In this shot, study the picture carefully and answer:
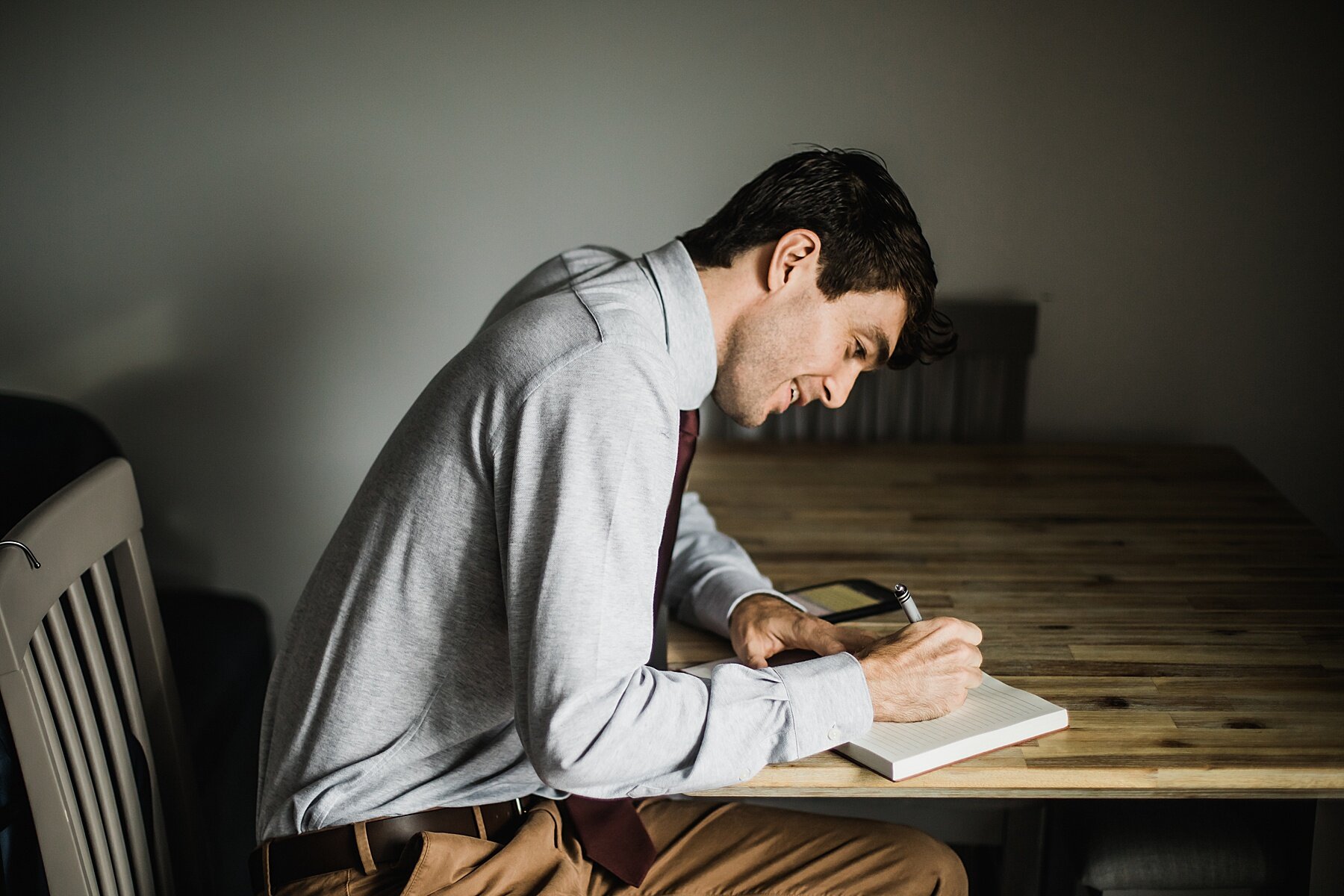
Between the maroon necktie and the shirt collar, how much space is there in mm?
84

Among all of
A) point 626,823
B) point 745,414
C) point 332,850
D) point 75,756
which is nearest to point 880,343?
point 745,414

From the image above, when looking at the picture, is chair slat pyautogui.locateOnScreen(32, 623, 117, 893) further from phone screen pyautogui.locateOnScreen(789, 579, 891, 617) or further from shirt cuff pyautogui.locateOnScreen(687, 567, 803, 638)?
phone screen pyautogui.locateOnScreen(789, 579, 891, 617)

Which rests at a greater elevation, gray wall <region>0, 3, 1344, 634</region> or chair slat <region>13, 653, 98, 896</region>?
gray wall <region>0, 3, 1344, 634</region>

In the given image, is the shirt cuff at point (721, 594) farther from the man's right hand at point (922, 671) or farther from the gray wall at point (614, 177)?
the gray wall at point (614, 177)

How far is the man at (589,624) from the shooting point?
1.02 m

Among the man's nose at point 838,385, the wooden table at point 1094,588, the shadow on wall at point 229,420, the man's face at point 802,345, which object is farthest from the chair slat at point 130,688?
the shadow on wall at point 229,420

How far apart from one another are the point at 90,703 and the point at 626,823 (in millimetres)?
649

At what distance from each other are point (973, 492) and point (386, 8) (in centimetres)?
163

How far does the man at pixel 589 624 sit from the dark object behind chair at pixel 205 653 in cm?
97

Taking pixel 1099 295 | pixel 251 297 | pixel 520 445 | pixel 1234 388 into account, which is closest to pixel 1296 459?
pixel 1234 388

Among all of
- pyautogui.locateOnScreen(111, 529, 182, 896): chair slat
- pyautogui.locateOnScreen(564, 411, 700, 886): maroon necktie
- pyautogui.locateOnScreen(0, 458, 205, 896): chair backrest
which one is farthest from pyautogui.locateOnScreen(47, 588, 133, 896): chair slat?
pyautogui.locateOnScreen(564, 411, 700, 886): maroon necktie

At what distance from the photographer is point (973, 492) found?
2.04m

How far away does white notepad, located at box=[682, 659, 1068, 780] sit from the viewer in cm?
110

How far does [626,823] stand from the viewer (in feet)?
4.33
